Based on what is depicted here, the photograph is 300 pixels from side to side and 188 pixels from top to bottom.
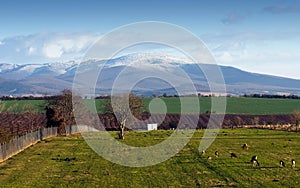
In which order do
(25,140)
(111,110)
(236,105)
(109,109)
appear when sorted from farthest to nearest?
(236,105) → (109,109) → (111,110) → (25,140)

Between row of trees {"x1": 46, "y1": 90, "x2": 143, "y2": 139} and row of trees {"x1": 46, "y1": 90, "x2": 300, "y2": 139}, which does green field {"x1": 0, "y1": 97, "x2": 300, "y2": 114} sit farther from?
row of trees {"x1": 46, "y1": 90, "x2": 300, "y2": 139}

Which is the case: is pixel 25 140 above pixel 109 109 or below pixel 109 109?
below

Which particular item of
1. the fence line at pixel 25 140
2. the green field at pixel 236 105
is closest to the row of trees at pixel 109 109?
the fence line at pixel 25 140

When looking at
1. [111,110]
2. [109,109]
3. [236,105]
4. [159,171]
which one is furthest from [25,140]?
[236,105]

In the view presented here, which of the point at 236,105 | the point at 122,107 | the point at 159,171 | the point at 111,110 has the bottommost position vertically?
the point at 159,171

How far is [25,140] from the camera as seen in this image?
65.6m

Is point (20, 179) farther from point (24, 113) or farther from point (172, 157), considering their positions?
point (24, 113)

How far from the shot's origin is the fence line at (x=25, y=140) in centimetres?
5278

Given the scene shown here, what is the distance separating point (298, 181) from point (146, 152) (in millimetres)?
24201

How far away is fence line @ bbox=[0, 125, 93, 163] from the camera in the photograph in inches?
2078

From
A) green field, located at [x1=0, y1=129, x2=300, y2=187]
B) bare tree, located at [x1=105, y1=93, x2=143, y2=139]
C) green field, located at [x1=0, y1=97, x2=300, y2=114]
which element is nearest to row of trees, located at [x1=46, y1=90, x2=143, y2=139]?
bare tree, located at [x1=105, y1=93, x2=143, y2=139]

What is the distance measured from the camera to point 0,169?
45281mm

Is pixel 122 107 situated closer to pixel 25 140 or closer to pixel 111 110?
pixel 111 110

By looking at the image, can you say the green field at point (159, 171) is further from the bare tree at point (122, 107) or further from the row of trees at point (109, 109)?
the row of trees at point (109, 109)
